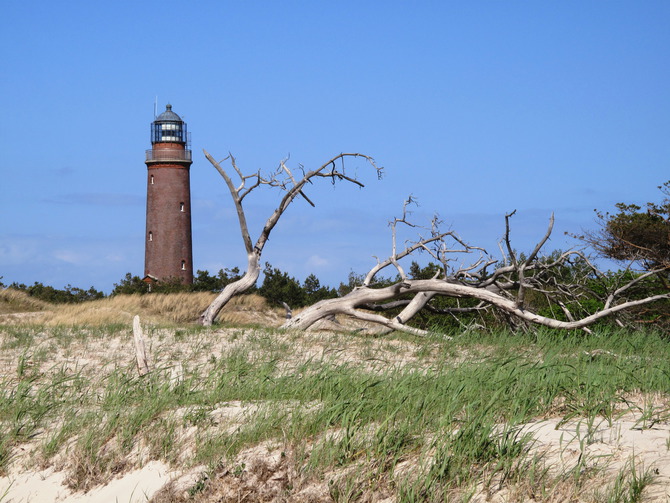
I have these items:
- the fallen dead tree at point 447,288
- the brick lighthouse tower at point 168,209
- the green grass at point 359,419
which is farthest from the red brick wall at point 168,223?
the green grass at point 359,419

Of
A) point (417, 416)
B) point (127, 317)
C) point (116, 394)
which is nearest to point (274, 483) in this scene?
point (417, 416)

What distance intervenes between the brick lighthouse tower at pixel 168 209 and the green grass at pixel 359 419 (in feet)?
105

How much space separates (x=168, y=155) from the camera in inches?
1629

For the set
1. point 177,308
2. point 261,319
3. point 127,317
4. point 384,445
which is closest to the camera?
point 384,445

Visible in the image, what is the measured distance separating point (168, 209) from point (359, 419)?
36386 millimetres

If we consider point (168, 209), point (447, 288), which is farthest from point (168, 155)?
point (447, 288)

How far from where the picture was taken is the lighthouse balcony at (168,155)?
41.3 m

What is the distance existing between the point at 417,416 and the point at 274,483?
127 centimetres

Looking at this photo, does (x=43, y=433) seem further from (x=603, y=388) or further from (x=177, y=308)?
(x=177, y=308)

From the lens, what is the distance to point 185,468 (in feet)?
19.5

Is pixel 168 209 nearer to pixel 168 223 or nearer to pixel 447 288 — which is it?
pixel 168 223

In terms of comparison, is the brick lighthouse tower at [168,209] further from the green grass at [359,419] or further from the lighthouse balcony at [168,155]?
the green grass at [359,419]

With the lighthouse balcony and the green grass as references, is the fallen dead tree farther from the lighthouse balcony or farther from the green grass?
the lighthouse balcony

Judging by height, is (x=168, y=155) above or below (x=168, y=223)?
above
